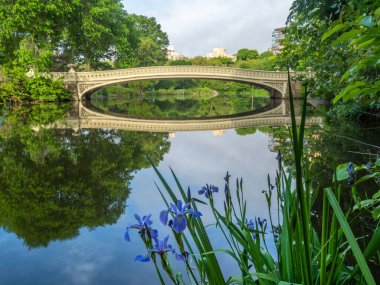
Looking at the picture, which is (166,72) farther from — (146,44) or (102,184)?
(102,184)

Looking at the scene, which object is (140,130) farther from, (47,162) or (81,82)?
(81,82)

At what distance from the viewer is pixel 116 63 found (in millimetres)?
23812

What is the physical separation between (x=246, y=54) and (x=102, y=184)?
49525 mm

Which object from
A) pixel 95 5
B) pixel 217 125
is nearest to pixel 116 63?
pixel 95 5

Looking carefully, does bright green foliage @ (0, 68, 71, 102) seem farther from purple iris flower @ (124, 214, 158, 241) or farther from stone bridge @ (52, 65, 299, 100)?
purple iris flower @ (124, 214, 158, 241)

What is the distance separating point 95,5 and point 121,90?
495 inches

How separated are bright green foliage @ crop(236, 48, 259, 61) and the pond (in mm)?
46078

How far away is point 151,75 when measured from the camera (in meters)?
18.7

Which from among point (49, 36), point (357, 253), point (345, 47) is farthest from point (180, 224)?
point (49, 36)

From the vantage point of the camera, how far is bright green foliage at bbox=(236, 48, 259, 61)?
164ft

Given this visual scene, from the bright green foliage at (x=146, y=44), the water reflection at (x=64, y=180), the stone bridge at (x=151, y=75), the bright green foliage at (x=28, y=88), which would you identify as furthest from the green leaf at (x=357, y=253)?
the bright green foliage at (x=146, y=44)

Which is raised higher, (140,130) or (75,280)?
(140,130)

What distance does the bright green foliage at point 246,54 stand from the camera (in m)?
50.1

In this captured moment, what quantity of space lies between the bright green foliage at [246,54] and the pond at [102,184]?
46078mm
